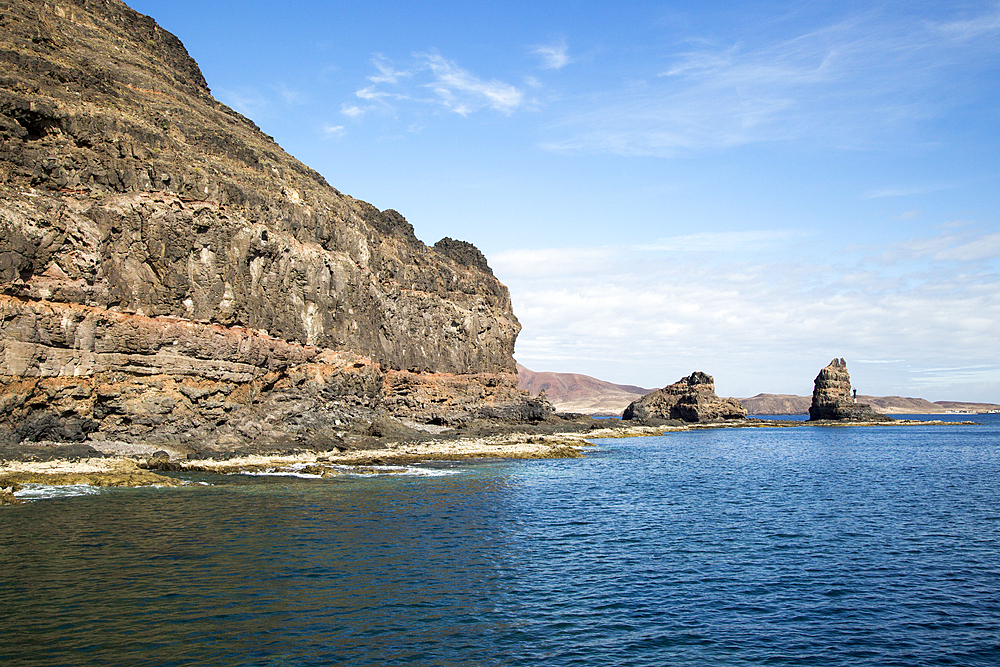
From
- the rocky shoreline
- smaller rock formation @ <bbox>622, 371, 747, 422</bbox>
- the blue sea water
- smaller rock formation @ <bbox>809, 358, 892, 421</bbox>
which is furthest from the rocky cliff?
smaller rock formation @ <bbox>809, 358, 892, 421</bbox>

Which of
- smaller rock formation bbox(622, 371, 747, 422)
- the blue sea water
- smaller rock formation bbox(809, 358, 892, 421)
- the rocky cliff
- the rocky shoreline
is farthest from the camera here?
smaller rock formation bbox(809, 358, 892, 421)

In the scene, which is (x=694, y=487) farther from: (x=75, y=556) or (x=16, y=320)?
(x=16, y=320)

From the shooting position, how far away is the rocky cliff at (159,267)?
158 feet

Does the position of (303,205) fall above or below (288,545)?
above

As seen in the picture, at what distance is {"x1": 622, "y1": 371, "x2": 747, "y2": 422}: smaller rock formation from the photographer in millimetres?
162500

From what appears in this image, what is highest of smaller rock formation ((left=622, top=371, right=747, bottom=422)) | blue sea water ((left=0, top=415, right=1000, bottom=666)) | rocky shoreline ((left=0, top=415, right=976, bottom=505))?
smaller rock formation ((left=622, top=371, right=747, bottom=422))

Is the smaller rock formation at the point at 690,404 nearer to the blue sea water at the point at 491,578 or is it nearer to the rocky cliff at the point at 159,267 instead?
the rocky cliff at the point at 159,267

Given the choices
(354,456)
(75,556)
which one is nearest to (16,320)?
(354,456)

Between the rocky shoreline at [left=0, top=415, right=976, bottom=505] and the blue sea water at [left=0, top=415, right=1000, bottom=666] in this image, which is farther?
the rocky shoreline at [left=0, top=415, right=976, bottom=505]

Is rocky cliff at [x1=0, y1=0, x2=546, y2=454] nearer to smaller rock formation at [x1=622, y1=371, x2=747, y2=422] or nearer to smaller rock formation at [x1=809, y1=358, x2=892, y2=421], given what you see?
smaller rock formation at [x1=622, y1=371, x2=747, y2=422]

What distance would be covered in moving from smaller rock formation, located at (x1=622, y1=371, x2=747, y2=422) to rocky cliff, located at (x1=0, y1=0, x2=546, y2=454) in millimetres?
96825

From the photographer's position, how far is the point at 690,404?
535 feet

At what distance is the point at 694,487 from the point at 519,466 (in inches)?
695

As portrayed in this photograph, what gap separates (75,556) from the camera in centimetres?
2267
